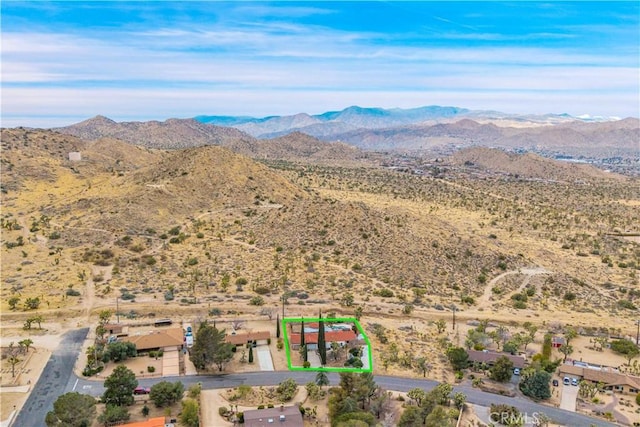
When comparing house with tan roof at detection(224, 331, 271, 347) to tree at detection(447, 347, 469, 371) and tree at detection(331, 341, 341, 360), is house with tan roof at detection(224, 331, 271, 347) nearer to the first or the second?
tree at detection(331, 341, 341, 360)

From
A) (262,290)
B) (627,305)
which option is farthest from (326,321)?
(627,305)

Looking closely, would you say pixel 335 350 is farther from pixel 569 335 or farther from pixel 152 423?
pixel 569 335

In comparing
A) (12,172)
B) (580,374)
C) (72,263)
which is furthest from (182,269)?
(12,172)

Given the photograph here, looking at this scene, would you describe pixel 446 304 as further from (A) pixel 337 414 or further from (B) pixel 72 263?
(B) pixel 72 263

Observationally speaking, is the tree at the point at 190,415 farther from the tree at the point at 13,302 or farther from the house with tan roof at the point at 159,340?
the tree at the point at 13,302

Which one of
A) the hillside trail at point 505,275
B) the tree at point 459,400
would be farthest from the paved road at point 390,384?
the hillside trail at point 505,275
